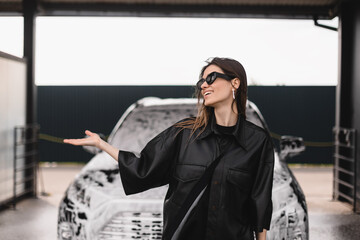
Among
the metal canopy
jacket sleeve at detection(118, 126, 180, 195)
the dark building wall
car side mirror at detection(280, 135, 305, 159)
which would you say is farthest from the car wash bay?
jacket sleeve at detection(118, 126, 180, 195)

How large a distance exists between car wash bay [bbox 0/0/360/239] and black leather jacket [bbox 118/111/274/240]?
5944 mm

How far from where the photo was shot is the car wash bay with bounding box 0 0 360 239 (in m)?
7.90

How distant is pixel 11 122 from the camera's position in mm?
7711

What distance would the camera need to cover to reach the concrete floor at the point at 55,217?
5746 millimetres

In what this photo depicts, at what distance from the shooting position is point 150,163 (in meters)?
2.22

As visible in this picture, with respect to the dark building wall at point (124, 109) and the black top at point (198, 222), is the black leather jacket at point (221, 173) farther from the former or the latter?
the dark building wall at point (124, 109)

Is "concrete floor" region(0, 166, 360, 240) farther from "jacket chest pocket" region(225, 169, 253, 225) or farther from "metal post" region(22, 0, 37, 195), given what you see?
Answer: "jacket chest pocket" region(225, 169, 253, 225)

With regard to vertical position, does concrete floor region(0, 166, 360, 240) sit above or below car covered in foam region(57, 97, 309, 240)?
below

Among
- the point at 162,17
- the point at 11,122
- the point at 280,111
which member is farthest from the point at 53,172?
the point at 280,111

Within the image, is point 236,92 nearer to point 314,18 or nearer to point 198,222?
point 198,222

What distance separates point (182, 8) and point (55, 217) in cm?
448

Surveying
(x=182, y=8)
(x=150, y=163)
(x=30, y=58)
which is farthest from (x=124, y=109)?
(x=150, y=163)

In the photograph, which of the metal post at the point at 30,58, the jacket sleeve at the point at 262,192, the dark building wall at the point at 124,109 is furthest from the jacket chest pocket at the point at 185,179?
the dark building wall at the point at 124,109

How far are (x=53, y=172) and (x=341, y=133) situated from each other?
7.28 m
